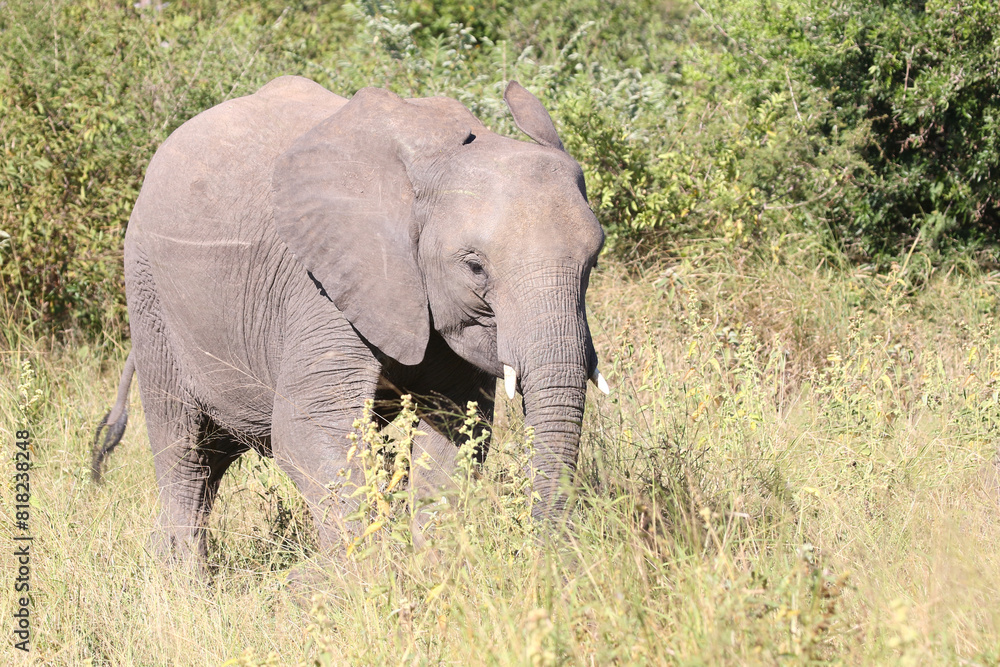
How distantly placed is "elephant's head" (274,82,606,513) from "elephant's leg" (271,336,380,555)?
0.57ft

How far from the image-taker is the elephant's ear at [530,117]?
156 inches

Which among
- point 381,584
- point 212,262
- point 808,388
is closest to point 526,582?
point 381,584

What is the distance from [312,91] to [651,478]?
2156 mm

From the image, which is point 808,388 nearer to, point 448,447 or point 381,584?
point 448,447

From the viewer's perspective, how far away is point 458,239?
3.62m

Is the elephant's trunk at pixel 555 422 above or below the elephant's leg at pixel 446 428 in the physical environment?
above

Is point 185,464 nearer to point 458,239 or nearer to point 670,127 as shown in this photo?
point 458,239

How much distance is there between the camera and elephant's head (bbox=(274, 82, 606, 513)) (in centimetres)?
344

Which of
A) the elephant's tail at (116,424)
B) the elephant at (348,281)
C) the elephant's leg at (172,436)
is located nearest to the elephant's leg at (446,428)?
the elephant at (348,281)

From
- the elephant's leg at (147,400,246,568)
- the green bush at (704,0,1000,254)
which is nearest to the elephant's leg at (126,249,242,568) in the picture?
the elephant's leg at (147,400,246,568)

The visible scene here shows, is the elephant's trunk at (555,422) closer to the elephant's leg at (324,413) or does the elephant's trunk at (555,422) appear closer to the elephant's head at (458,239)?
the elephant's head at (458,239)

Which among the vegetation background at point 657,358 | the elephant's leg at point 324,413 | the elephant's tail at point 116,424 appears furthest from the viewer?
the elephant's tail at point 116,424

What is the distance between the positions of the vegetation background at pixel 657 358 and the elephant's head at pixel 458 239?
0.33 m

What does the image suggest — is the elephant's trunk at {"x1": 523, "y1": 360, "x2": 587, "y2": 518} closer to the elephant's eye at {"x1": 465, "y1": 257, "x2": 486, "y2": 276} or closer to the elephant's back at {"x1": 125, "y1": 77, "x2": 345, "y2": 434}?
the elephant's eye at {"x1": 465, "y1": 257, "x2": 486, "y2": 276}
